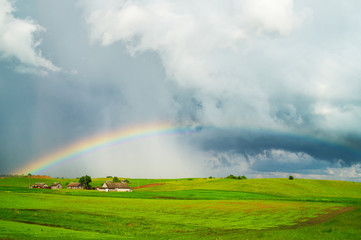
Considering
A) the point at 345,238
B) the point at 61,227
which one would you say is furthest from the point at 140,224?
the point at 345,238

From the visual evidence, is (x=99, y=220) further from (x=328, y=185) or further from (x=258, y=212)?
(x=328, y=185)

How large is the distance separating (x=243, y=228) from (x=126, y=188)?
461 feet

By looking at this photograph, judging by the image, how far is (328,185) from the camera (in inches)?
5965

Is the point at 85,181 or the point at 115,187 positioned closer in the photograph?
the point at 115,187

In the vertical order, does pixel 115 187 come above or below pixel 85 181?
below

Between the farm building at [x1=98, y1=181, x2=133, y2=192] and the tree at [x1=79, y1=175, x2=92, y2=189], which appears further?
the tree at [x1=79, y1=175, x2=92, y2=189]

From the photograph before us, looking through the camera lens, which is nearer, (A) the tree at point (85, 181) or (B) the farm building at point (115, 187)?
→ (B) the farm building at point (115, 187)

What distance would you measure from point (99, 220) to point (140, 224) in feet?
20.8

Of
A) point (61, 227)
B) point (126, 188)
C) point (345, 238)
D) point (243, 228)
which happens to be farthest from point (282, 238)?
point (126, 188)

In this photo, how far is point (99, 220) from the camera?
4309cm

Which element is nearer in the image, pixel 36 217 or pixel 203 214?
pixel 36 217

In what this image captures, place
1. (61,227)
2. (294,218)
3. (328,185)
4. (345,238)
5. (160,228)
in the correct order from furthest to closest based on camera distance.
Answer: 1. (328,185)
2. (294,218)
3. (160,228)
4. (61,227)
5. (345,238)

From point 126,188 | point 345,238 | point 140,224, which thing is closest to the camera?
point 345,238

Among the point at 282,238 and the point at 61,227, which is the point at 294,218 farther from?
the point at 61,227
